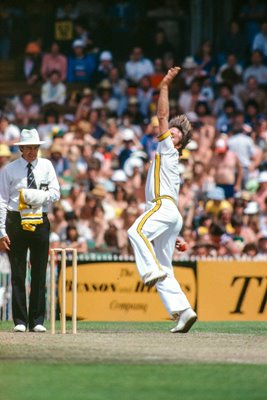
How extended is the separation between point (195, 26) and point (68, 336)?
1865 centimetres

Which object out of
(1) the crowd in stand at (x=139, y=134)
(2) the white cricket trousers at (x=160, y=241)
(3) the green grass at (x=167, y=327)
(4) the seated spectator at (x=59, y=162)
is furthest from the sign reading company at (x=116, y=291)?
(2) the white cricket trousers at (x=160, y=241)

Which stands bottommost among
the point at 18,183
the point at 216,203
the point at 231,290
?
the point at 231,290

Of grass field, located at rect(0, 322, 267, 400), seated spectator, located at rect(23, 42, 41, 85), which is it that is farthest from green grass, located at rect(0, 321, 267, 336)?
seated spectator, located at rect(23, 42, 41, 85)

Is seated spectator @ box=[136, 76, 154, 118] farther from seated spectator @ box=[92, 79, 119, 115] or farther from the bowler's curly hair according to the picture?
the bowler's curly hair

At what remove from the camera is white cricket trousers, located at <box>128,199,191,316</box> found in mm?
14062

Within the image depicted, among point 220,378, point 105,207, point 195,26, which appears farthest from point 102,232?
point 220,378

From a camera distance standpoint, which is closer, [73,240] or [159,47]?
[73,240]

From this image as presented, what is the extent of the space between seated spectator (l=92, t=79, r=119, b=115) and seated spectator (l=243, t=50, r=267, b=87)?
2656mm

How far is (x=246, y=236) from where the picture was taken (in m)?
23.0

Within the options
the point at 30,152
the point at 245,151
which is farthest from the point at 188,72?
the point at 30,152

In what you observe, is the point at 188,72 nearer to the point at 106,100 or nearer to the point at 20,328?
the point at 106,100

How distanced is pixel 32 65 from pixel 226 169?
6.60 meters

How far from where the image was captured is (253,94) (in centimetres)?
2850

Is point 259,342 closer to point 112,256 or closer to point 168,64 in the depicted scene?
point 112,256
